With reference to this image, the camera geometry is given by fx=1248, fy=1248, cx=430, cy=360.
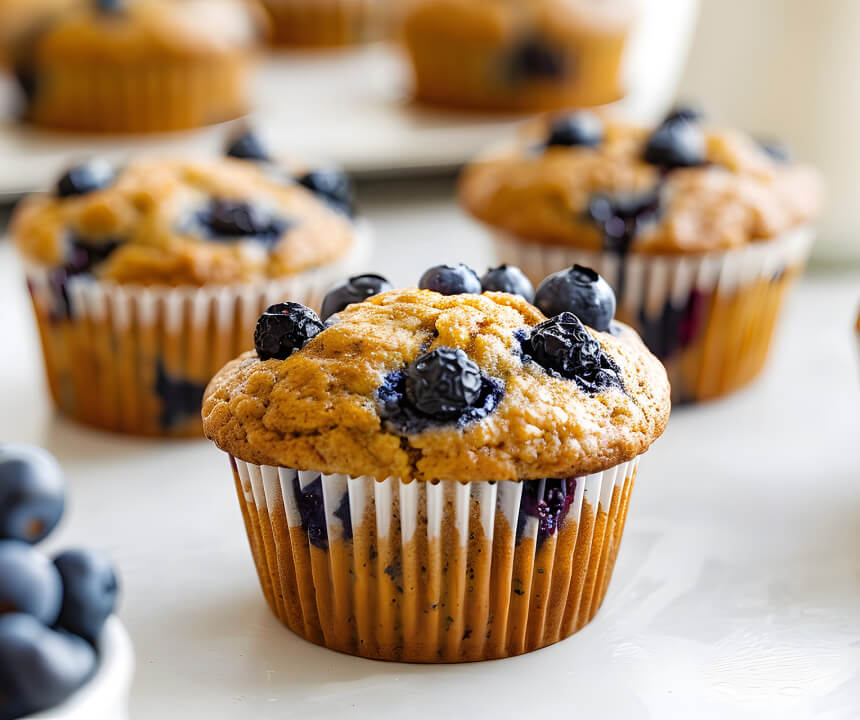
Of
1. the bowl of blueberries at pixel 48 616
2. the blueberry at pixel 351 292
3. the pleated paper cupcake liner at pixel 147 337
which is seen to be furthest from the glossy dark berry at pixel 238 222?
the bowl of blueberries at pixel 48 616

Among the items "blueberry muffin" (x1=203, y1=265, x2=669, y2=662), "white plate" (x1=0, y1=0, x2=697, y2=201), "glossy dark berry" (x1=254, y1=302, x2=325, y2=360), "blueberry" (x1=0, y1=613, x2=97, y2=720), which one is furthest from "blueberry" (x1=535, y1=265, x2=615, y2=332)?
"white plate" (x1=0, y1=0, x2=697, y2=201)

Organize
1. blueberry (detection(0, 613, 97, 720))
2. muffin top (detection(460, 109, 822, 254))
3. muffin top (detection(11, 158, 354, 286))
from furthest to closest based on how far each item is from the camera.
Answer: muffin top (detection(460, 109, 822, 254))
muffin top (detection(11, 158, 354, 286))
blueberry (detection(0, 613, 97, 720))

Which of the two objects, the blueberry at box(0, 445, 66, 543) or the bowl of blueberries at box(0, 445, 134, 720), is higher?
the blueberry at box(0, 445, 66, 543)

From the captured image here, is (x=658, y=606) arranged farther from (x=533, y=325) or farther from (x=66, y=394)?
(x=66, y=394)

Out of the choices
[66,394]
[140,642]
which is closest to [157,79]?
[66,394]

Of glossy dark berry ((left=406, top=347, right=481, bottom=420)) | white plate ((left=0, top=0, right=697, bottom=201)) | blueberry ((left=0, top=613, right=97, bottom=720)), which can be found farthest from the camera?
white plate ((left=0, top=0, right=697, bottom=201))

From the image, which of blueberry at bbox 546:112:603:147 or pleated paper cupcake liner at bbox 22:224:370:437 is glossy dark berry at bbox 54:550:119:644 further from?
blueberry at bbox 546:112:603:147
